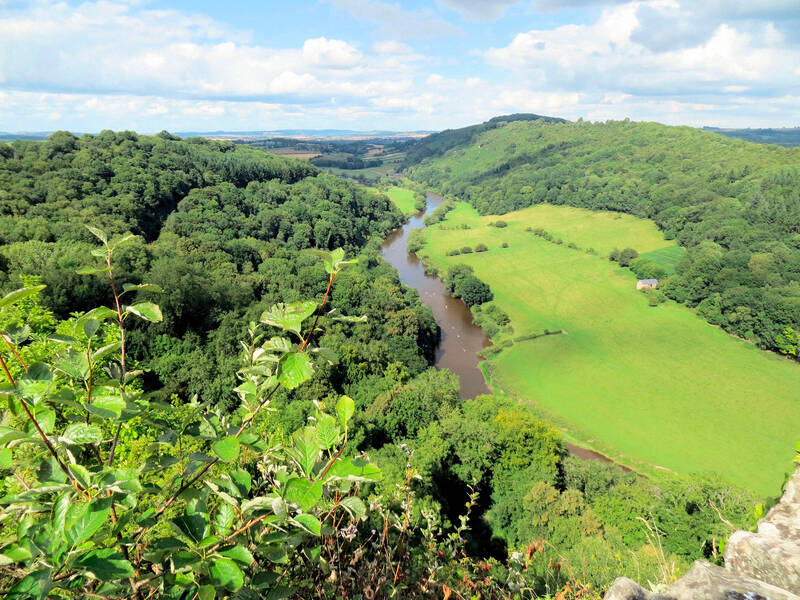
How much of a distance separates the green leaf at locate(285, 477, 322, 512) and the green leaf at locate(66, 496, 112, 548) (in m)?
0.80

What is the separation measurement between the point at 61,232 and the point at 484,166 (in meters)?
166

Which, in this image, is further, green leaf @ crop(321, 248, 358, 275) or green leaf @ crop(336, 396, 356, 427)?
green leaf @ crop(321, 248, 358, 275)

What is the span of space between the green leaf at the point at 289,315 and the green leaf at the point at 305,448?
591 millimetres

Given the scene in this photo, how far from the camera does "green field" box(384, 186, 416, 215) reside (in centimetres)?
12640

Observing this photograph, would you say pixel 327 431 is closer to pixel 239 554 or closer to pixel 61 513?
pixel 239 554

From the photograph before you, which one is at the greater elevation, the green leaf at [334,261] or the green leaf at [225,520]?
the green leaf at [334,261]

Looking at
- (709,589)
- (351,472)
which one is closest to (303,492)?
(351,472)

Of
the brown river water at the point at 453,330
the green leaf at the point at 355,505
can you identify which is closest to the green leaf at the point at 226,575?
the green leaf at the point at 355,505

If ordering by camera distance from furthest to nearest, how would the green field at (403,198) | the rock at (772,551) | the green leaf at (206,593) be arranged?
the green field at (403,198) < the rock at (772,551) < the green leaf at (206,593)

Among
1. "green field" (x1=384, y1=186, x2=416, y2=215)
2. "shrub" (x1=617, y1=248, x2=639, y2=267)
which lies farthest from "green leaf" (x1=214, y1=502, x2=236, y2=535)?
"green field" (x1=384, y1=186, x2=416, y2=215)

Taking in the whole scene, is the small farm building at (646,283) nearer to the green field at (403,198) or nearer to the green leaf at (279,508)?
the green field at (403,198)

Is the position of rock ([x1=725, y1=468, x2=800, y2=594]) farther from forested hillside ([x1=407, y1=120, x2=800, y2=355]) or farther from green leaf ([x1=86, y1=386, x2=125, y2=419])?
forested hillside ([x1=407, y1=120, x2=800, y2=355])

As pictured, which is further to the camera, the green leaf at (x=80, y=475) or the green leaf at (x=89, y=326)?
the green leaf at (x=89, y=326)

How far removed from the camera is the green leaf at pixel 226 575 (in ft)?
5.70
